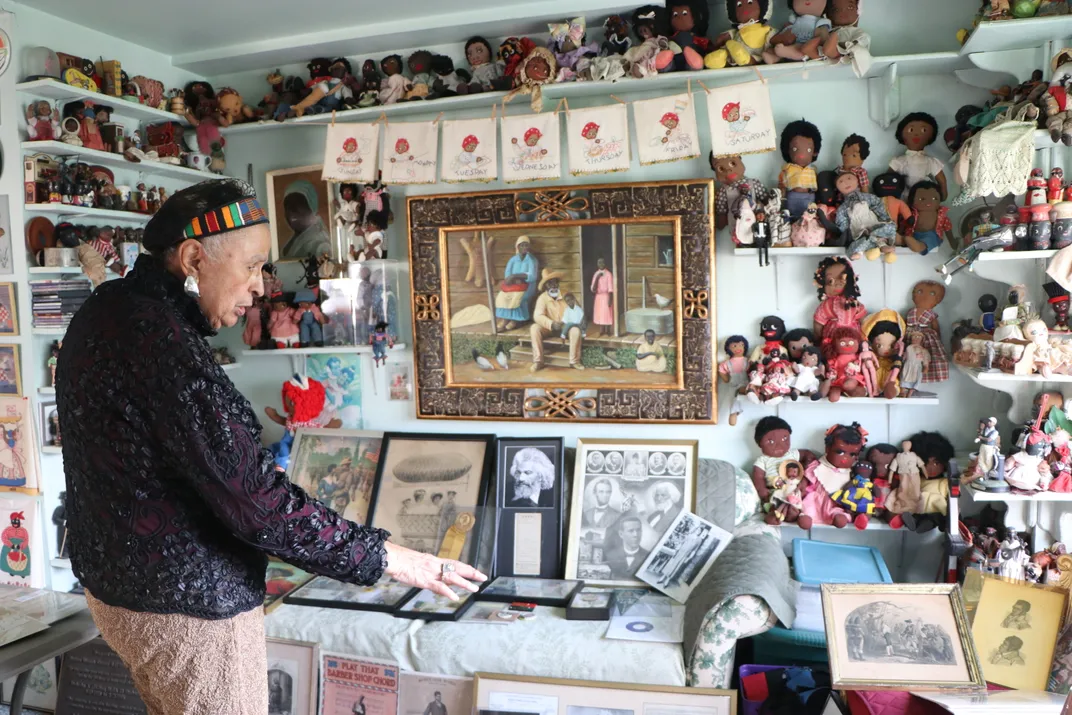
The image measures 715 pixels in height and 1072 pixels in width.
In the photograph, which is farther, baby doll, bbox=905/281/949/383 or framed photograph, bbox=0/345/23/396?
framed photograph, bbox=0/345/23/396

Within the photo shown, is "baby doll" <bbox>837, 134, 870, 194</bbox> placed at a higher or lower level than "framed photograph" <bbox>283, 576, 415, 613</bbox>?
higher

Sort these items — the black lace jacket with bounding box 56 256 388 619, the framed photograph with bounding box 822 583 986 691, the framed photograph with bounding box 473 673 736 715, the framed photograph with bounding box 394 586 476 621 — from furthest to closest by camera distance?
the framed photograph with bounding box 394 586 476 621 < the framed photograph with bounding box 473 673 736 715 < the framed photograph with bounding box 822 583 986 691 < the black lace jacket with bounding box 56 256 388 619

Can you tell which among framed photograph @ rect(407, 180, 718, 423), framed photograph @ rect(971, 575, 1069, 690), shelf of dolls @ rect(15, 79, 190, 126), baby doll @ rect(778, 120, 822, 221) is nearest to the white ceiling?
shelf of dolls @ rect(15, 79, 190, 126)

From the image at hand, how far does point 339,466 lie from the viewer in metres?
3.24

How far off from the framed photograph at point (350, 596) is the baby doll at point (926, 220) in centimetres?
207

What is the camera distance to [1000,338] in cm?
239

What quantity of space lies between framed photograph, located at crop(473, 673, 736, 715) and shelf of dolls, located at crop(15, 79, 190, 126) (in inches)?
94.8

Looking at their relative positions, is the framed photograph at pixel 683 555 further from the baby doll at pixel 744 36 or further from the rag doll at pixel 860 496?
the baby doll at pixel 744 36

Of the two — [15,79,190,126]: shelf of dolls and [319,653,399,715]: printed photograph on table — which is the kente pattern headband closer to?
[319,653,399,715]: printed photograph on table

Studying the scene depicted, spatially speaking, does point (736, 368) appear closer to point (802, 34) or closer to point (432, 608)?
point (802, 34)

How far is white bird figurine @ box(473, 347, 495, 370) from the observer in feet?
10.4

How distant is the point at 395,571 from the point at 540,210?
1.94 meters

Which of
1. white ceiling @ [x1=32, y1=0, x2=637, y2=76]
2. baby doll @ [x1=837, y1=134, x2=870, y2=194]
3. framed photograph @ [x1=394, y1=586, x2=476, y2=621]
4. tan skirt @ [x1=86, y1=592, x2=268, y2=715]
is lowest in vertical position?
framed photograph @ [x1=394, y1=586, x2=476, y2=621]

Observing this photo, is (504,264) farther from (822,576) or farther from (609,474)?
(822,576)
